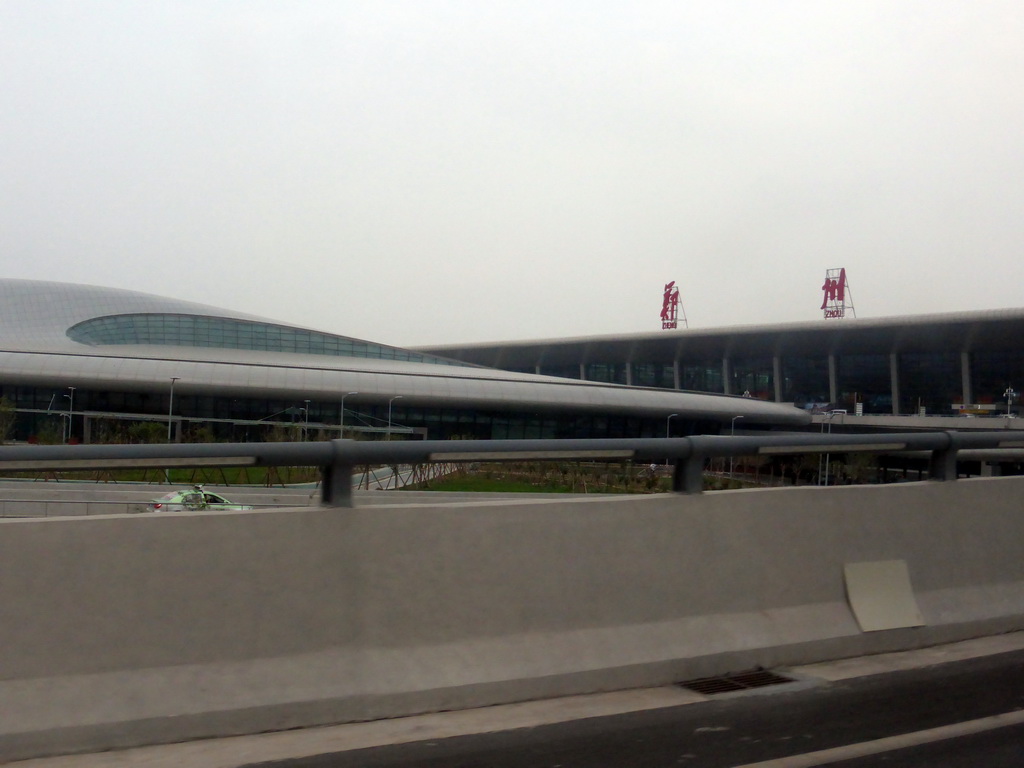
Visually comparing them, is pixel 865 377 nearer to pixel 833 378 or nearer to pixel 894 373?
pixel 833 378

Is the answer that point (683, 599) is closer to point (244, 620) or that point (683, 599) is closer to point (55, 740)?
point (244, 620)

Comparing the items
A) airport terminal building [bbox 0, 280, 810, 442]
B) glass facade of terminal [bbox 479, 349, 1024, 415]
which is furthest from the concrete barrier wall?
glass facade of terminal [bbox 479, 349, 1024, 415]

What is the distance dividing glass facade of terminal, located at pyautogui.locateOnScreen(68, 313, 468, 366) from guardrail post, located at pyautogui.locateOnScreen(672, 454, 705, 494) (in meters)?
61.8

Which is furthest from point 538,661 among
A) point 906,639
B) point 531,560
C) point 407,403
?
point 407,403

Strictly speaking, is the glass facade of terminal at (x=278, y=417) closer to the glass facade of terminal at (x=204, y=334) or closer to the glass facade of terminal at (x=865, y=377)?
the glass facade of terminal at (x=204, y=334)

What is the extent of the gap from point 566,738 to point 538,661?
622mm

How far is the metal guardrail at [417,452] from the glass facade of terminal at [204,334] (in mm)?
61740

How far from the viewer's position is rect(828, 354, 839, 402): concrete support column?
69094mm

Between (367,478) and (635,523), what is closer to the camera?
(367,478)

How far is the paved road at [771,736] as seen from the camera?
4.20 metres

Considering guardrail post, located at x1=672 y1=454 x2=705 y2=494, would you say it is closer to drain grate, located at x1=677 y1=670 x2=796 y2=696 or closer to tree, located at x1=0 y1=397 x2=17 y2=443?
drain grate, located at x1=677 y1=670 x2=796 y2=696

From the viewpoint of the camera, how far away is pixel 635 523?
5.55 m

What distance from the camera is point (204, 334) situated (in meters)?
66.0

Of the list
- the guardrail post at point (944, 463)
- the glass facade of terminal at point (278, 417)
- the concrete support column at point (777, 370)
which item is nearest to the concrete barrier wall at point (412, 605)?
the guardrail post at point (944, 463)
